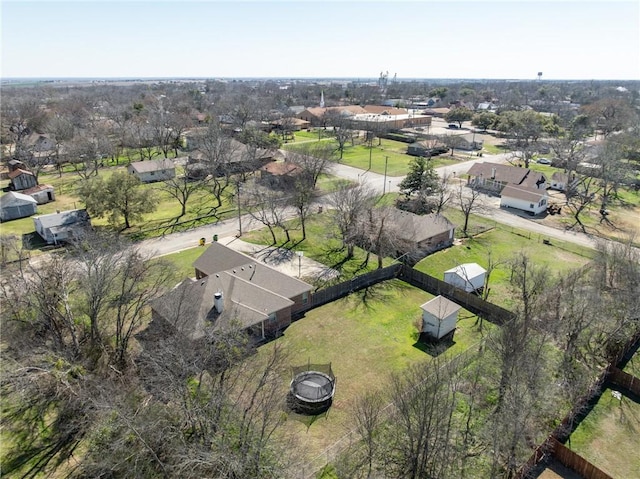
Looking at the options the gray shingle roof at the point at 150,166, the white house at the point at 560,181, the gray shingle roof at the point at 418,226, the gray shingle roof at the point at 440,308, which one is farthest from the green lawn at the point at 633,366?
the gray shingle roof at the point at 150,166

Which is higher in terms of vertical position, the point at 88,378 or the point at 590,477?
the point at 88,378

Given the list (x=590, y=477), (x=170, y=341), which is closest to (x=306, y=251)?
(x=170, y=341)

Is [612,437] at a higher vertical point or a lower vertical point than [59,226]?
lower

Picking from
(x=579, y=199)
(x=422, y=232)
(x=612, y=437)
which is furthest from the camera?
(x=579, y=199)

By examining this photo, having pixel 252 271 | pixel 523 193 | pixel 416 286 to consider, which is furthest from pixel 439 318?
pixel 523 193

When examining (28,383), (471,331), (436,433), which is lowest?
(471,331)

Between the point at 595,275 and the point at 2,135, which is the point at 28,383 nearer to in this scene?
the point at 595,275

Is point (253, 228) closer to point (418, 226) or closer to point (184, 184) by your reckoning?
point (184, 184)
